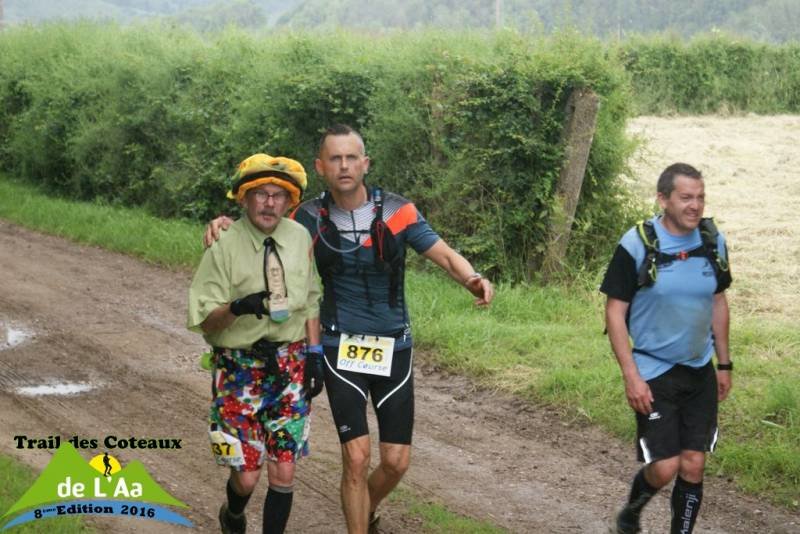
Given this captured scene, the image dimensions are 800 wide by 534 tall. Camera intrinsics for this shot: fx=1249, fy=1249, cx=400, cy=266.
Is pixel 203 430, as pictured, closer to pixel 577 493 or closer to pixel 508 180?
pixel 577 493

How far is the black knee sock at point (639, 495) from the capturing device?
6.38 m

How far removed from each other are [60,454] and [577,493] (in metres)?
3.17

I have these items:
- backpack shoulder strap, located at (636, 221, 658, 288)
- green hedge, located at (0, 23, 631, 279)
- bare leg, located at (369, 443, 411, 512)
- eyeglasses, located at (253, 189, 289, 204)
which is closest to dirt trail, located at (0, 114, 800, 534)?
bare leg, located at (369, 443, 411, 512)

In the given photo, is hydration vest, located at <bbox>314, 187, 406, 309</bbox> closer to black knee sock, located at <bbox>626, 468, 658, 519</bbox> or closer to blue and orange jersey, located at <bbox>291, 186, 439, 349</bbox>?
blue and orange jersey, located at <bbox>291, 186, 439, 349</bbox>

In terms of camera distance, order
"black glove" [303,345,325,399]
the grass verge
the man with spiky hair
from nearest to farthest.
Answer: "black glove" [303,345,325,399] < the man with spiky hair < the grass verge

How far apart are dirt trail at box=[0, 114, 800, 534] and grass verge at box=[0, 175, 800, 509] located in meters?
0.19

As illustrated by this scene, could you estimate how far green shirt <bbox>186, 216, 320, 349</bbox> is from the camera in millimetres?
5891

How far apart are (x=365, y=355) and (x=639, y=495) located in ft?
5.23

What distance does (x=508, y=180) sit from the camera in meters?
12.3

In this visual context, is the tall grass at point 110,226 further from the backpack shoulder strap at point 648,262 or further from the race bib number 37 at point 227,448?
the backpack shoulder strap at point 648,262

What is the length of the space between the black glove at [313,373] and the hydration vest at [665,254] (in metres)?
1.61

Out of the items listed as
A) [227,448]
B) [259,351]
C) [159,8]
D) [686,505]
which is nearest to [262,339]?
[259,351]

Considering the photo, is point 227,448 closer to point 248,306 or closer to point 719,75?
point 248,306

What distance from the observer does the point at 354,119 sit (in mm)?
14211
